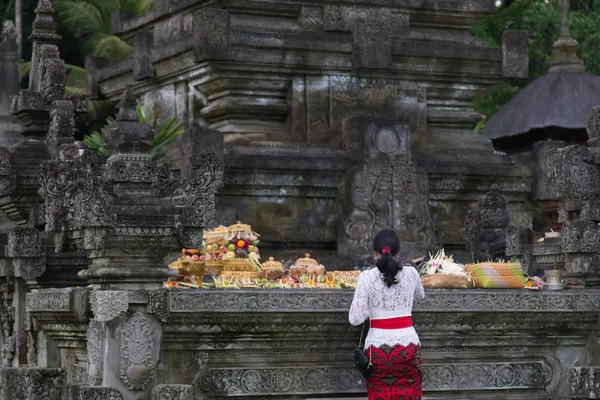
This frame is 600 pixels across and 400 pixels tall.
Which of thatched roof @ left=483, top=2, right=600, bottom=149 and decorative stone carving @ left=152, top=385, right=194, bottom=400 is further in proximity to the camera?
thatched roof @ left=483, top=2, right=600, bottom=149

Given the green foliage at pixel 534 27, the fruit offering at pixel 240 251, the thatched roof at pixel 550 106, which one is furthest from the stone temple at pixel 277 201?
the green foliage at pixel 534 27

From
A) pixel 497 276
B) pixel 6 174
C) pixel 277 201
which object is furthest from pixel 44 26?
pixel 497 276

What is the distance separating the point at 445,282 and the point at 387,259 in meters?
1.99

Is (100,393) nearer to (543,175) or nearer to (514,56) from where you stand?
(543,175)

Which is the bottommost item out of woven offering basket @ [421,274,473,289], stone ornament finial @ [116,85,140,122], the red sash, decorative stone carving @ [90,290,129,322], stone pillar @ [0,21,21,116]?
the red sash

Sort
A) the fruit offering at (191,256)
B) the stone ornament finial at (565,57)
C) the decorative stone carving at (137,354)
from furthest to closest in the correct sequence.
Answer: the stone ornament finial at (565,57), the fruit offering at (191,256), the decorative stone carving at (137,354)

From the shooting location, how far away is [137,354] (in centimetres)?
1229

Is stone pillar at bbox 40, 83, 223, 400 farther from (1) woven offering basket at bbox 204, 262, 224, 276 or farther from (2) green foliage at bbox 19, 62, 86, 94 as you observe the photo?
(2) green foliage at bbox 19, 62, 86, 94

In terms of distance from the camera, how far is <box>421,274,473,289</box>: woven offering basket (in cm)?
1384

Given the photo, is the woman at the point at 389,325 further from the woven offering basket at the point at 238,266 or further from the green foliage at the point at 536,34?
the green foliage at the point at 536,34

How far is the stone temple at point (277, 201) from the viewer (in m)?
12.5

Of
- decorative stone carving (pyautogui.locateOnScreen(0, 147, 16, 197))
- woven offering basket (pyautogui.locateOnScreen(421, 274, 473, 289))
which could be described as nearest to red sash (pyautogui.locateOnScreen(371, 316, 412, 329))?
woven offering basket (pyautogui.locateOnScreen(421, 274, 473, 289))

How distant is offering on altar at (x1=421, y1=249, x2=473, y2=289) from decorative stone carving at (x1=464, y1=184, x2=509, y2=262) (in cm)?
287

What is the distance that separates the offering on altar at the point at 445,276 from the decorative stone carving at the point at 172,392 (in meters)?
2.71
